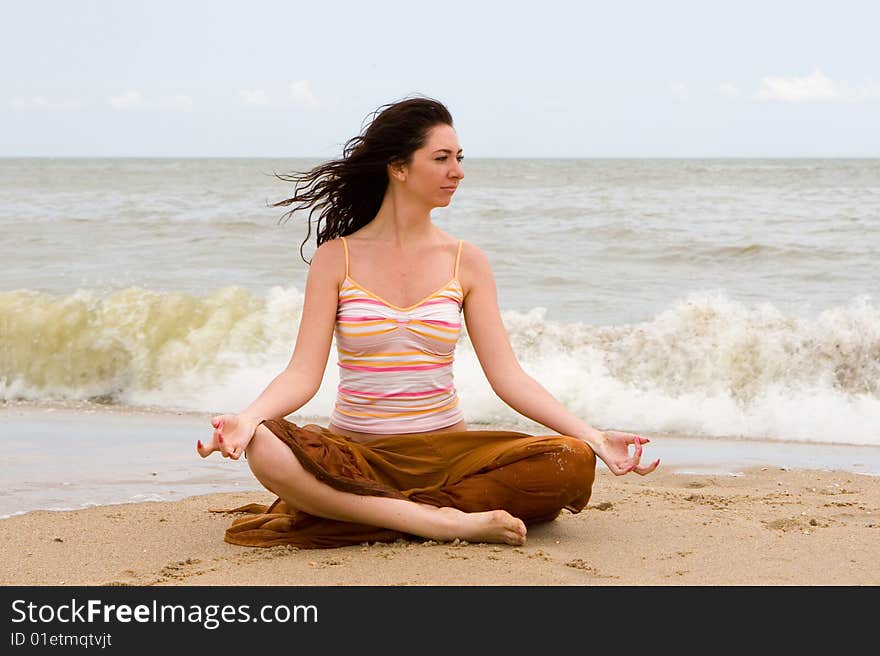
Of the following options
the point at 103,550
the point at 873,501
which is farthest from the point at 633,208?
the point at 103,550

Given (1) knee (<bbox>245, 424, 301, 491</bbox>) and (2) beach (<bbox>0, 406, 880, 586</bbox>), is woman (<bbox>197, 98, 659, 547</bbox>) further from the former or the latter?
(2) beach (<bbox>0, 406, 880, 586</bbox>)

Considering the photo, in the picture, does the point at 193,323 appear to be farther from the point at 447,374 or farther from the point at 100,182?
the point at 100,182

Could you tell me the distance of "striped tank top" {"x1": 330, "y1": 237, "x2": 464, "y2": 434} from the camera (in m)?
4.35

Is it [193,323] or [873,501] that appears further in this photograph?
[193,323]

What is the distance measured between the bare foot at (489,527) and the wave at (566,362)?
157 inches

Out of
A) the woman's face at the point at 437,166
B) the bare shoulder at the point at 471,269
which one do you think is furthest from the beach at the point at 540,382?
the woman's face at the point at 437,166

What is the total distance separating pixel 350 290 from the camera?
14.5ft

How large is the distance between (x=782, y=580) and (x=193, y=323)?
25.8 ft

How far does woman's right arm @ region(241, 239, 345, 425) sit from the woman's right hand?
291mm

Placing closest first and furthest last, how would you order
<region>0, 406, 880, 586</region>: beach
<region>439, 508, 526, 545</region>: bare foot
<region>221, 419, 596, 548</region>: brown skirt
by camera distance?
<region>0, 406, 880, 586</region>: beach → <region>439, 508, 526, 545</region>: bare foot → <region>221, 419, 596, 548</region>: brown skirt

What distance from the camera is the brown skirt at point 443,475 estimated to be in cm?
427

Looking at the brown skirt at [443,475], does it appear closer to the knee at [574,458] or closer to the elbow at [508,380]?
the knee at [574,458]

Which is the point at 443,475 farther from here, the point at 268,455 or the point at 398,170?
the point at 398,170
